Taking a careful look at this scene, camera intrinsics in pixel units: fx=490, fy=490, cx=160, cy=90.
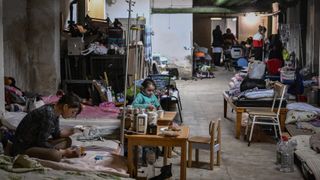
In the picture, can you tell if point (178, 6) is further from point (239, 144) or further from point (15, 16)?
point (239, 144)

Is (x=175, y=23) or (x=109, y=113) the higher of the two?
(x=175, y=23)

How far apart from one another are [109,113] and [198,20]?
52.8 ft

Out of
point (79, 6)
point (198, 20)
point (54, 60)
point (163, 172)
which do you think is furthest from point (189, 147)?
point (198, 20)

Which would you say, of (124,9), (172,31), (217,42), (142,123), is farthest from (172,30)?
(142,123)

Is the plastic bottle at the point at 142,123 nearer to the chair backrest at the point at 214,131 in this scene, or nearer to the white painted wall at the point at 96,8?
the chair backrest at the point at 214,131

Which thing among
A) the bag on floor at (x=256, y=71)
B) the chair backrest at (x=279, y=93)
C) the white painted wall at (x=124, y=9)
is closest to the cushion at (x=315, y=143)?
the chair backrest at (x=279, y=93)

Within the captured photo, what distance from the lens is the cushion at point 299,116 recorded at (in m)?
7.54

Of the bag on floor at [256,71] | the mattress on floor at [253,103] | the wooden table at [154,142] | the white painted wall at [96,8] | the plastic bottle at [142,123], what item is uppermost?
the white painted wall at [96,8]

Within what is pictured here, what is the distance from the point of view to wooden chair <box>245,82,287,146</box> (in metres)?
6.99

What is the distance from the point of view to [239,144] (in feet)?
23.1

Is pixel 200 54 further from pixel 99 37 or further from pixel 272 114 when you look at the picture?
pixel 272 114

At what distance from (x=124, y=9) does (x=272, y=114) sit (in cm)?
874

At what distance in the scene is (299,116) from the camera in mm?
7543

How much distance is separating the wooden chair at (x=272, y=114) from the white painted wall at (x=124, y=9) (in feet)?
25.9
